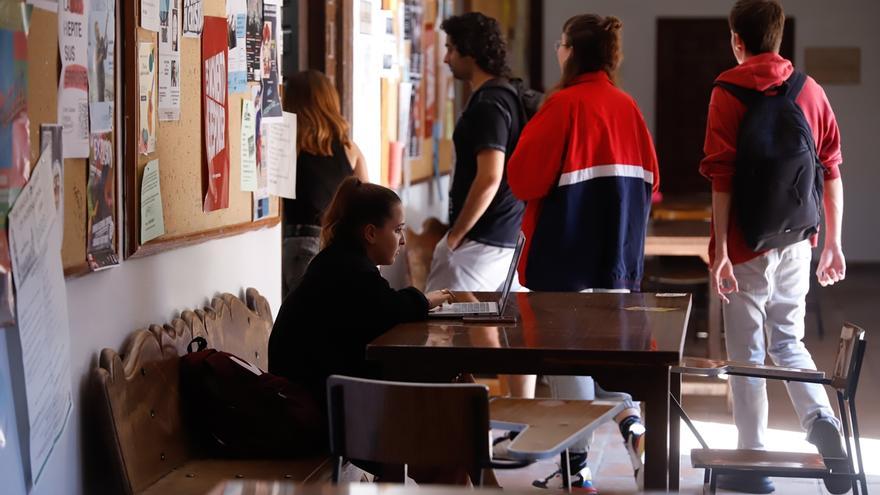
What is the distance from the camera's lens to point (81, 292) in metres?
2.84

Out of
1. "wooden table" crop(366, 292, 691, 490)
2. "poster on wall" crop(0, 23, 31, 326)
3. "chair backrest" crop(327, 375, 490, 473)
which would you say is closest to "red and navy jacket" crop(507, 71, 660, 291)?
"wooden table" crop(366, 292, 691, 490)

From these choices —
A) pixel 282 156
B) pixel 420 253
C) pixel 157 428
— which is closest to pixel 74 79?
pixel 157 428

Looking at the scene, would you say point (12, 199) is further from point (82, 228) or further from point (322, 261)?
point (322, 261)

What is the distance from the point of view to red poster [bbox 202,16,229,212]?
3.62 metres

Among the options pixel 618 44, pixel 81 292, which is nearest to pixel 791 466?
pixel 618 44

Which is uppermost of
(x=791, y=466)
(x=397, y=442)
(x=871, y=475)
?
(x=397, y=442)

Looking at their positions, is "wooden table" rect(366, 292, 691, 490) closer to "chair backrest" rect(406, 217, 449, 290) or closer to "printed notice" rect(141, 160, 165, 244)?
"printed notice" rect(141, 160, 165, 244)

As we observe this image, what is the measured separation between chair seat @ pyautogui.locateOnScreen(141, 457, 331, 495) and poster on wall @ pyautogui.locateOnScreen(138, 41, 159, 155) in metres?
0.78

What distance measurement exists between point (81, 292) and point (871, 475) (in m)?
3.12

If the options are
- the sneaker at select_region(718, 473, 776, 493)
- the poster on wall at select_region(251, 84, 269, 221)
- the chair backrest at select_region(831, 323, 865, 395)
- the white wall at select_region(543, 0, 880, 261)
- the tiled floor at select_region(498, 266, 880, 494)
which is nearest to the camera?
the chair backrest at select_region(831, 323, 865, 395)

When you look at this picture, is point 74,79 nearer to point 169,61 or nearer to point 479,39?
point 169,61

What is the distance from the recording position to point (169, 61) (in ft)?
10.9

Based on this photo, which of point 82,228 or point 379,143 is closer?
point 82,228

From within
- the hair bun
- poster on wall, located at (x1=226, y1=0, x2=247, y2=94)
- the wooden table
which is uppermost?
the hair bun
